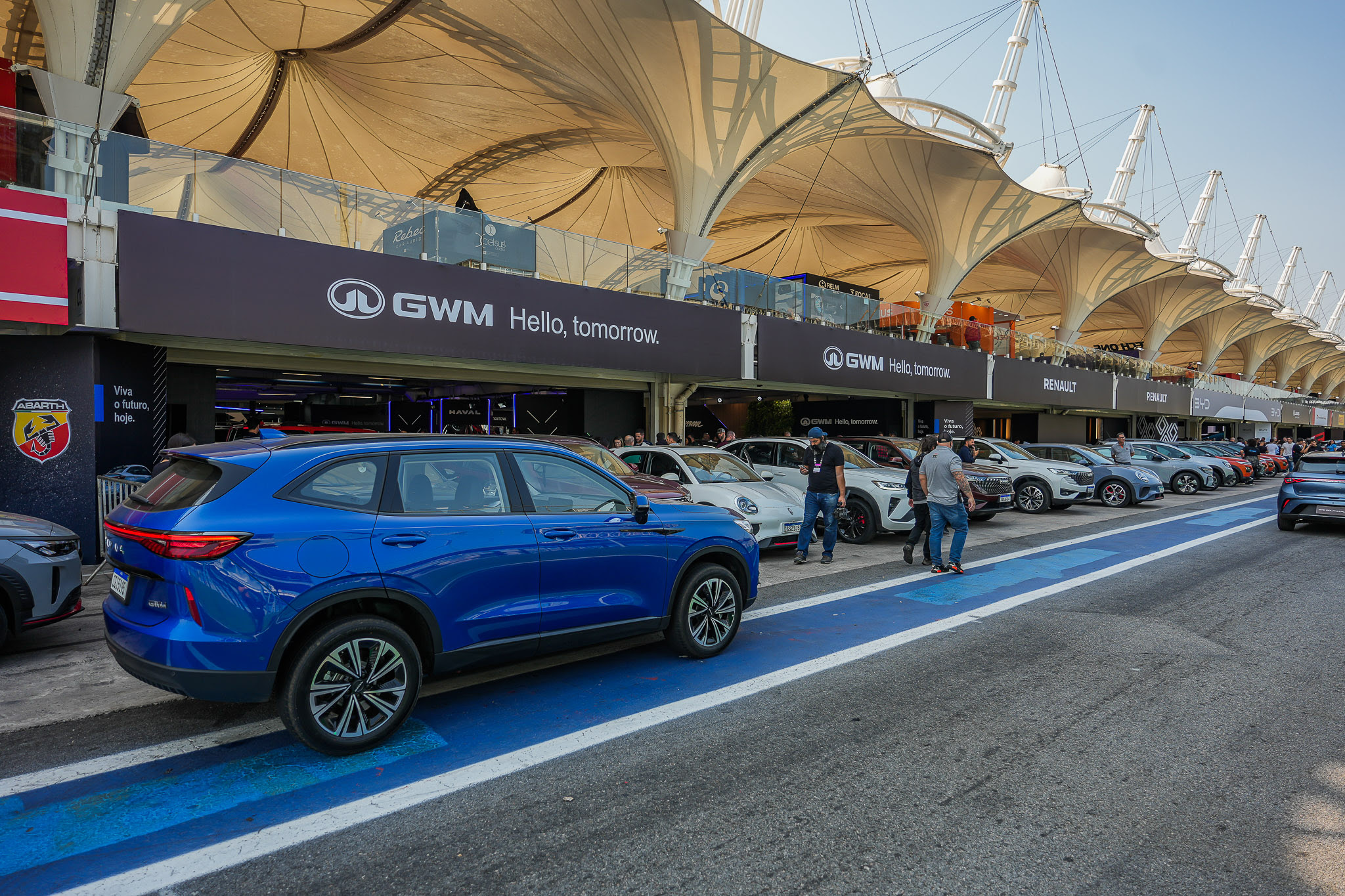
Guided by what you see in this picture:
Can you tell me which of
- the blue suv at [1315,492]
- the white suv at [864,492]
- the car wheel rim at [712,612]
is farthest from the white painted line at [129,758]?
the blue suv at [1315,492]

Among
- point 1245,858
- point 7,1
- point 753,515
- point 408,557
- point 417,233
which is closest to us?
point 1245,858

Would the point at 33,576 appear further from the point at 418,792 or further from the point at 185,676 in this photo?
the point at 418,792

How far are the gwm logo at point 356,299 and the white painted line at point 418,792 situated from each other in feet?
27.8

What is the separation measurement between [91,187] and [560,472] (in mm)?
8127

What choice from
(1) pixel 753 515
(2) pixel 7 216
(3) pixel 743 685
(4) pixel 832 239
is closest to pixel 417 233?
(2) pixel 7 216

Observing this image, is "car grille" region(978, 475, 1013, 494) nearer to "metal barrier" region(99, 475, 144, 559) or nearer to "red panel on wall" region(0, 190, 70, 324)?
"metal barrier" region(99, 475, 144, 559)

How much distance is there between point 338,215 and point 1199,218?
71.5 metres

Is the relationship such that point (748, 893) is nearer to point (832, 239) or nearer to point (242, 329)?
point (242, 329)

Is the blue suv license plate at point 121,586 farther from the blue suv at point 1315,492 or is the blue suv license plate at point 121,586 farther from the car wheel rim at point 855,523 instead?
the blue suv at point 1315,492

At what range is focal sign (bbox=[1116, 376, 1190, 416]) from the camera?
112ft

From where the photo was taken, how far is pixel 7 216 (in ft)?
25.2

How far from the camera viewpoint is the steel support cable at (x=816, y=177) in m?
18.9

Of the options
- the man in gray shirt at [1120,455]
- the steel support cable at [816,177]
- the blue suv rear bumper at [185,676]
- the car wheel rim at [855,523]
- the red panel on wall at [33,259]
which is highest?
the steel support cable at [816,177]

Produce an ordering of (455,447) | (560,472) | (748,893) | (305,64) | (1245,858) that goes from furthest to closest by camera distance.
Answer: (305,64) → (560,472) → (455,447) → (1245,858) → (748,893)
